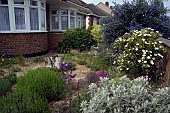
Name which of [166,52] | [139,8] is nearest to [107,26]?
[139,8]

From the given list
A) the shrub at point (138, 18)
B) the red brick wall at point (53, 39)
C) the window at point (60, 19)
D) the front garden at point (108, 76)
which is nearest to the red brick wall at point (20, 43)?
the front garden at point (108, 76)

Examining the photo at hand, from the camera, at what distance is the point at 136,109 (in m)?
2.04

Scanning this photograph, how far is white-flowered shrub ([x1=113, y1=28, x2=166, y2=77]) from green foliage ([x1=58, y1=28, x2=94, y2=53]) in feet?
19.3

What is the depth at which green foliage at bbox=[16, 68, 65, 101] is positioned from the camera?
378 centimetres

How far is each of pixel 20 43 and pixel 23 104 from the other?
6.93 meters

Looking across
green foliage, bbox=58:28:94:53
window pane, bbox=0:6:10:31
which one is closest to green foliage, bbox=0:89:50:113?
window pane, bbox=0:6:10:31

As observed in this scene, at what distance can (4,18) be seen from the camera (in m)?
8.77

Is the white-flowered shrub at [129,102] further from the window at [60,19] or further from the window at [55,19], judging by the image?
the window at [55,19]

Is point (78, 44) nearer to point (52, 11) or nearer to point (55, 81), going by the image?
point (52, 11)

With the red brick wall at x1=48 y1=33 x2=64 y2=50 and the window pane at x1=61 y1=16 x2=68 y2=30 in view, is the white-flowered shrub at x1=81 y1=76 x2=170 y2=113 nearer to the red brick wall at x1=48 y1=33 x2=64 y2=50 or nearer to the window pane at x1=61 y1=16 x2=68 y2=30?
the red brick wall at x1=48 y1=33 x2=64 y2=50

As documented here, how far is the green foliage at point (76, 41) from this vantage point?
11.2 m

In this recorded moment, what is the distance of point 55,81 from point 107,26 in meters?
4.44

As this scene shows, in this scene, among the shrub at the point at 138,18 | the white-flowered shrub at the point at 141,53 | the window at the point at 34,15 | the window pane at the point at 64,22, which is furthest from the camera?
the window pane at the point at 64,22

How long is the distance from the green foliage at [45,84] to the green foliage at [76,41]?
7110 mm
